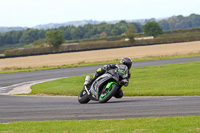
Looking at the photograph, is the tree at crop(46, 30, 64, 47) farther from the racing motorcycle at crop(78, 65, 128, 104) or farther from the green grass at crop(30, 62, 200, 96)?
the racing motorcycle at crop(78, 65, 128, 104)

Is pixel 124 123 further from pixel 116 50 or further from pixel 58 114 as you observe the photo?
pixel 116 50

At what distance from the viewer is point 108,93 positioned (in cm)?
1392

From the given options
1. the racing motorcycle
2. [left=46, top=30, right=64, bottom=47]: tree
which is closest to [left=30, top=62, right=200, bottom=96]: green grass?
the racing motorcycle

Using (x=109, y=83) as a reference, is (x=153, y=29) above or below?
below

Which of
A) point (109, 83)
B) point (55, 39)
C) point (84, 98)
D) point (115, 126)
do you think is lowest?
point (55, 39)

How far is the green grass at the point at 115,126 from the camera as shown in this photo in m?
8.41

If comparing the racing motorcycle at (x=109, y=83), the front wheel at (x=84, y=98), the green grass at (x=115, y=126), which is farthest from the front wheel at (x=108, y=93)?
the green grass at (x=115, y=126)

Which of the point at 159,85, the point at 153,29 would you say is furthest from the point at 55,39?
the point at 159,85

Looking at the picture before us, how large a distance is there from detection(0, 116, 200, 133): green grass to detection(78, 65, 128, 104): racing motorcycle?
380 cm

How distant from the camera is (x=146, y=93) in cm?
1870

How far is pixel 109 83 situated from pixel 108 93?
36 centimetres

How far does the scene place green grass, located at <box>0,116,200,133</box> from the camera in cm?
841

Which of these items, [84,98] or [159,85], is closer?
[84,98]

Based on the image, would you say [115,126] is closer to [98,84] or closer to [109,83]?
[109,83]
